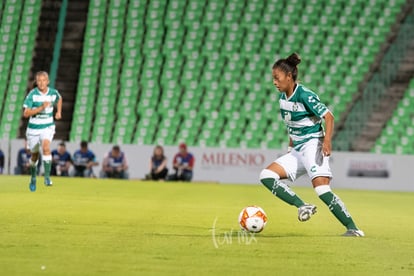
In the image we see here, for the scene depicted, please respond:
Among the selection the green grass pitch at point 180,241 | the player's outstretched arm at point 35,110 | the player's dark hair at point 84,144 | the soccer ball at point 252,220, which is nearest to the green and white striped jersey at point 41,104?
the player's outstretched arm at point 35,110

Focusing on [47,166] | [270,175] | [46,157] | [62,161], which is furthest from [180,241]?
[62,161]

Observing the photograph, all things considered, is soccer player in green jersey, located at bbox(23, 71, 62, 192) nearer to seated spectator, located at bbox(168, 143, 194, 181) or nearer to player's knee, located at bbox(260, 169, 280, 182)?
Answer: player's knee, located at bbox(260, 169, 280, 182)

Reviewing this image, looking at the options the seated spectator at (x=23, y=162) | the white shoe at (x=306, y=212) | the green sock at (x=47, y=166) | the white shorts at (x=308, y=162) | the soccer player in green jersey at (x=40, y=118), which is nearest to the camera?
the white shoe at (x=306, y=212)

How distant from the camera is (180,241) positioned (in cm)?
820

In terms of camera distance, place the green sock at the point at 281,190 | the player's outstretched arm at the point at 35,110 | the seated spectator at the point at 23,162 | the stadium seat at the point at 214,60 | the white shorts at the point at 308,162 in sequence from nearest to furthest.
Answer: the white shorts at the point at 308,162 < the green sock at the point at 281,190 < the player's outstretched arm at the point at 35,110 < the seated spectator at the point at 23,162 < the stadium seat at the point at 214,60

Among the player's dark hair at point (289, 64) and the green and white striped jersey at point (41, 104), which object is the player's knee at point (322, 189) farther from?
the green and white striped jersey at point (41, 104)

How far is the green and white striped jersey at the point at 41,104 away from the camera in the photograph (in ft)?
54.7

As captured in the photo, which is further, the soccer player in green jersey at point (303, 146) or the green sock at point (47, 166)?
the green sock at point (47, 166)

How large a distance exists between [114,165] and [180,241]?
55.8ft

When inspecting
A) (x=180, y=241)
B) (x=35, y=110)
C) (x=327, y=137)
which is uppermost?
(x=327, y=137)

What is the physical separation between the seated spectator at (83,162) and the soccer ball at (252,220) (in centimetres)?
1590

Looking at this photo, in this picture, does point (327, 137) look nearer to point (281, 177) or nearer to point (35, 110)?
point (281, 177)

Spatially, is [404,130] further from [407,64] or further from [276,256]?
[276,256]

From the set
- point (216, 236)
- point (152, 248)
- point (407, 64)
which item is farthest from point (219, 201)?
point (407, 64)
